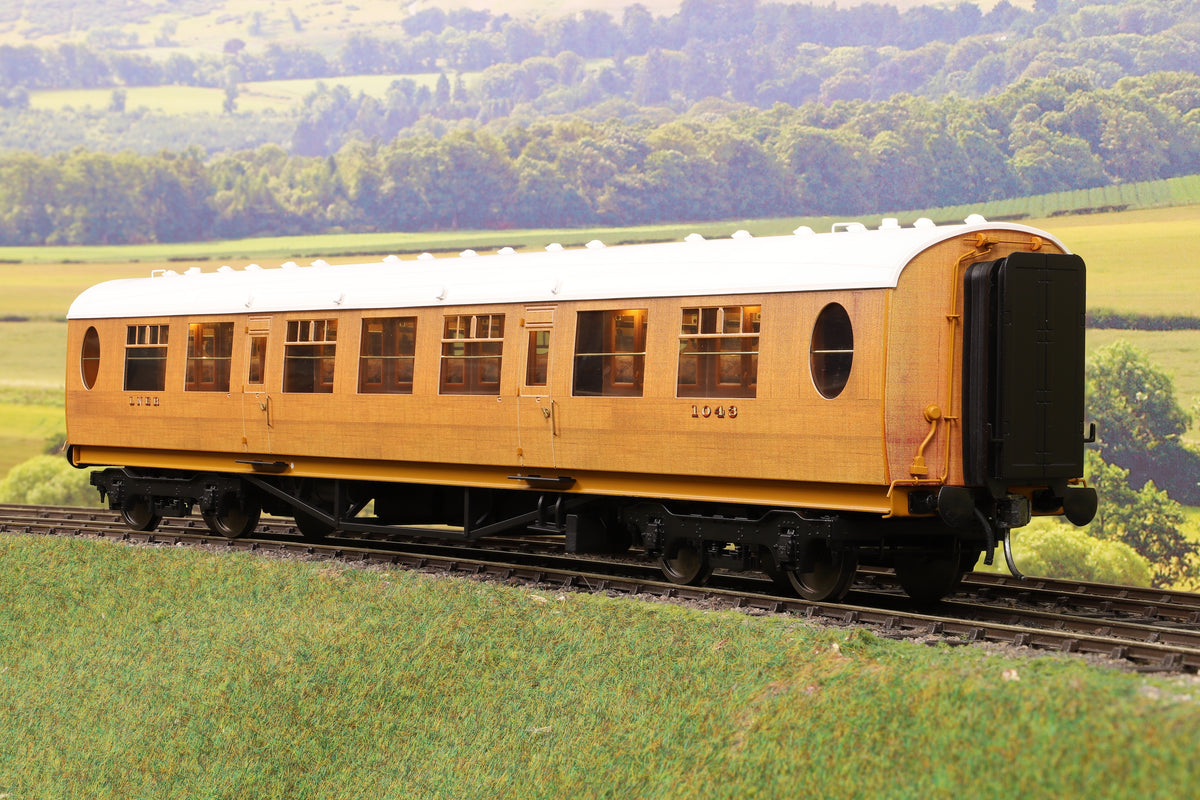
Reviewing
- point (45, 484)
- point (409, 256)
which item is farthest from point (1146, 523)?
point (45, 484)

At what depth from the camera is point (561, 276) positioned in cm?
1404

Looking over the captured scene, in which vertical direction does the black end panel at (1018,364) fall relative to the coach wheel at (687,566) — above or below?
above

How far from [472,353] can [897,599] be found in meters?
5.35

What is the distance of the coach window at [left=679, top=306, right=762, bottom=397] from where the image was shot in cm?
1232

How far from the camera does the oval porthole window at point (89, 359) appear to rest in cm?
1941

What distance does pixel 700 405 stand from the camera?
501 inches

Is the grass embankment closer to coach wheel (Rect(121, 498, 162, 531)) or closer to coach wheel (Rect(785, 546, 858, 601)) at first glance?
coach wheel (Rect(785, 546, 858, 601))

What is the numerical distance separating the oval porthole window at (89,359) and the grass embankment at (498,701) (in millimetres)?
3655

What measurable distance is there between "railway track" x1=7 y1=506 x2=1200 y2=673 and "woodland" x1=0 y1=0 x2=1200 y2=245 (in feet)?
115

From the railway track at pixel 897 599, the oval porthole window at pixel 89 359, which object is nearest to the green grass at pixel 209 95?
the oval porthole window at pixel 89 359

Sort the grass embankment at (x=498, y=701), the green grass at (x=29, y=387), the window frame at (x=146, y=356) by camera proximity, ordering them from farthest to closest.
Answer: the green grass at (x=29, y=387)
the window frame at (x=146, y=356)
the grass embankment at (x=498, y=701)

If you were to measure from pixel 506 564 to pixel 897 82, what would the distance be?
55425 millimetres

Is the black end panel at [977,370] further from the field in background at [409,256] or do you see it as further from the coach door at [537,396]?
the field in background at [409,256]

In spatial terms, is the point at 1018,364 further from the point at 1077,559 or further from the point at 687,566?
the point at 1077,559
